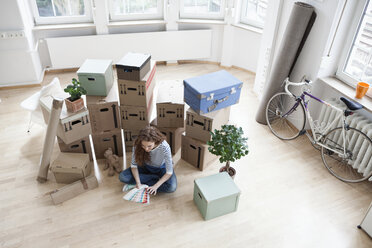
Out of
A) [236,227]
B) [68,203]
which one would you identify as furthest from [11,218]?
[236,227]

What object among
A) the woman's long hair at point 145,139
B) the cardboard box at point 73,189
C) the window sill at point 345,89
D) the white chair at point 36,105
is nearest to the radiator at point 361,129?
the window sill at point 345,89

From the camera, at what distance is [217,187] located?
2828 millimetres

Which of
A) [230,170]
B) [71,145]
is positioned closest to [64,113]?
[71,145]

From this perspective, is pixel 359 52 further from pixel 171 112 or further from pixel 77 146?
pixel 77 146

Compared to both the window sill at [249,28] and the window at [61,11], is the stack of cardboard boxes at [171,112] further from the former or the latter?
the window at [61,11]

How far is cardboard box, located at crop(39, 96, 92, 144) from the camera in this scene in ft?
10.1

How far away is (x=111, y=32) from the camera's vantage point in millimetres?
5254

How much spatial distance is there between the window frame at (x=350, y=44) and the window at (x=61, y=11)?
3888 mm

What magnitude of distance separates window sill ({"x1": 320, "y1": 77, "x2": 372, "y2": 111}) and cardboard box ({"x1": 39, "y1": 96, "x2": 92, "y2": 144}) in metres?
2.76

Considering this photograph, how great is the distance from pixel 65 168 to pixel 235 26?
3.73m

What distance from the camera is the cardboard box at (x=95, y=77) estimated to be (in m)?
3.17

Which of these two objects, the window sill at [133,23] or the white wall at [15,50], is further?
the window sill at [133,23]

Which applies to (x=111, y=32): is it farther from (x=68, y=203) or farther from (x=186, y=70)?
(x=68, y=203)

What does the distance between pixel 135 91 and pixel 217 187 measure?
1.30 meters
